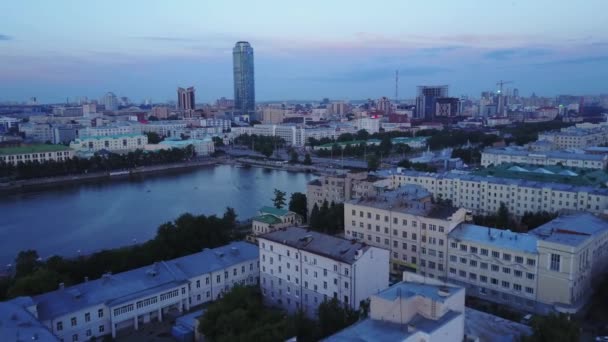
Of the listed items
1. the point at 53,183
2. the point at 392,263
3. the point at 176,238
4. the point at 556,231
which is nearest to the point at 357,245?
the point at 392,263

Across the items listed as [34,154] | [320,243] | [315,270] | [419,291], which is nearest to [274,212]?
[320,243]

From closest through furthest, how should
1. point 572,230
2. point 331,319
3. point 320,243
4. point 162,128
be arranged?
point 331,319 < point 320,243 < point 572,230 < point 162,128

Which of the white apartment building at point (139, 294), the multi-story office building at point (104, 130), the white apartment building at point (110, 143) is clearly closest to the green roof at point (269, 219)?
the white apartment building at point (139, 294)

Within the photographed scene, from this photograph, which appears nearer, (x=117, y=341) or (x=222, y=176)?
(x=117, y=341)

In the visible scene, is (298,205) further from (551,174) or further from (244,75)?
(244,75)

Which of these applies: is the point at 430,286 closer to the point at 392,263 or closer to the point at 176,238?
the point at 392,263

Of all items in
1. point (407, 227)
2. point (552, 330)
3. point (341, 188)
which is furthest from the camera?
point (341, 188)

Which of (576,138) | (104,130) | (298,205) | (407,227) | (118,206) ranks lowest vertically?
(118,206)

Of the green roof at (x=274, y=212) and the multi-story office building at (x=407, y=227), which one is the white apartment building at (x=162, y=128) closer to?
the green roof at (x=274, y=212)
